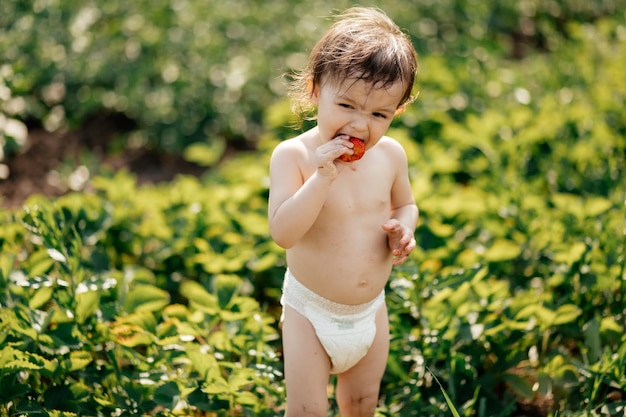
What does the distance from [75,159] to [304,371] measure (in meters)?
3.07

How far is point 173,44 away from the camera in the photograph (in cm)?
525

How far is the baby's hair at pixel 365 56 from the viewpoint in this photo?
194 centimetres

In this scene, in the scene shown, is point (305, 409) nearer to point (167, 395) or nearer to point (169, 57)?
point (167, 395)

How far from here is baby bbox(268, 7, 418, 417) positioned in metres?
1.95

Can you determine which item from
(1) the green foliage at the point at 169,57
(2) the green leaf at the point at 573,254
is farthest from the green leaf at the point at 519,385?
(1) the green foliage at the point at 169,57

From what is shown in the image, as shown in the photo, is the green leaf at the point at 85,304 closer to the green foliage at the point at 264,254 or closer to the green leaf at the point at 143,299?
the green foliage at the point at 264,254

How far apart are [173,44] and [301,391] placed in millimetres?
3660

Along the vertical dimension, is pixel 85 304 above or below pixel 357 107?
below

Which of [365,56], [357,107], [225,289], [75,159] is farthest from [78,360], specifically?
[75,159]

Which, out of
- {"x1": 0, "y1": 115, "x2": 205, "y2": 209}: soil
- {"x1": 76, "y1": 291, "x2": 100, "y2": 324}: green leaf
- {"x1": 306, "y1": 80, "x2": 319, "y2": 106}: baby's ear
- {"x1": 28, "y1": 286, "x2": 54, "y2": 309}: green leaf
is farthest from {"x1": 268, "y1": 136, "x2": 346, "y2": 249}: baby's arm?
{"x1": 0, "y1": 115, "x2": 205, "y2": 209}: soil

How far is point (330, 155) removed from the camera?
1.90 m

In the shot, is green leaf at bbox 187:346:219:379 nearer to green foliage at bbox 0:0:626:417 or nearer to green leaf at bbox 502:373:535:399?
green foliage at bbox 0:0:626:417

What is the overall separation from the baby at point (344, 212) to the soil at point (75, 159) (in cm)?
255

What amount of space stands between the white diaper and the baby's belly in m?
0.02
